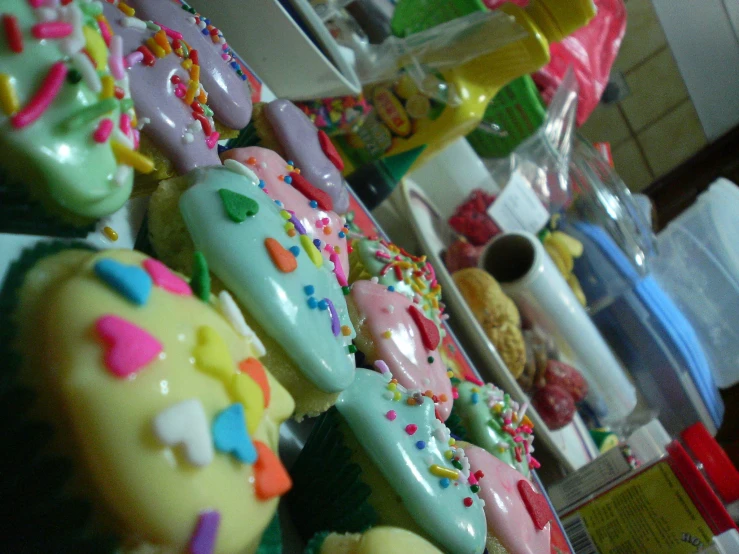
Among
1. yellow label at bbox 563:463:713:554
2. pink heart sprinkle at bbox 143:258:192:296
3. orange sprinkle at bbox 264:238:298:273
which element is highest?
pink heart sprinkle at bbox 143:258:192:296

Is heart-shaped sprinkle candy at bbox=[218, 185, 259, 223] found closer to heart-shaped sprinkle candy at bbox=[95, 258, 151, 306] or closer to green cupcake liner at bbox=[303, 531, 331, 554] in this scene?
heart-shaped sprinkle candy at bbox=[95, 258, 151, 306]

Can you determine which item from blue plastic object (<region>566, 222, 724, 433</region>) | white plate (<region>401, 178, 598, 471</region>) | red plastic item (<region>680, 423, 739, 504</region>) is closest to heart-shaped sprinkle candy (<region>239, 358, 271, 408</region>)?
white plate (<region>401, 178, 598, 471</region>)

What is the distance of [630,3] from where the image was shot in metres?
2.10

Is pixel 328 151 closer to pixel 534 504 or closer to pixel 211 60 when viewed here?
pixel 211 60

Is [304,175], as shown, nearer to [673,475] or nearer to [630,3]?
[673,475]

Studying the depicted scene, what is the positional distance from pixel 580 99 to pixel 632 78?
79 centimetres

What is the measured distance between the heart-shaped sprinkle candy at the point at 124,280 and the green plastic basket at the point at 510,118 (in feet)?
3.76

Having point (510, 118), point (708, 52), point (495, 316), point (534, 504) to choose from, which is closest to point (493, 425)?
point (534, 504)

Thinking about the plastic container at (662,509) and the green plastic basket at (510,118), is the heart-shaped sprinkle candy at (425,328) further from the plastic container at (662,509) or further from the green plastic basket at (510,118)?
the green plastic basket at (510,118)

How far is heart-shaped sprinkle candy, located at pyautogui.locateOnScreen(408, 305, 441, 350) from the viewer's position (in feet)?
2.10

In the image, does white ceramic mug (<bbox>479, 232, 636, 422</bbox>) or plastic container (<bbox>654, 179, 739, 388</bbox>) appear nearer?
white ceramic mug (<bbox>479, 232, 636, 422</bbox>)

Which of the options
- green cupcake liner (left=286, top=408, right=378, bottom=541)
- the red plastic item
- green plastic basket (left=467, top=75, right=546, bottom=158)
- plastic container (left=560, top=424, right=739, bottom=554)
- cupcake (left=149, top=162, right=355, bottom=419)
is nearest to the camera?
cupcake (left=149, top=162, right=355, bottom=419)

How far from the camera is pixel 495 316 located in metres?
1.04

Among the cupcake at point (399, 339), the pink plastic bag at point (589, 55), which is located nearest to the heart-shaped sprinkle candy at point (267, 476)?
the cupcake at point (399, 339)
